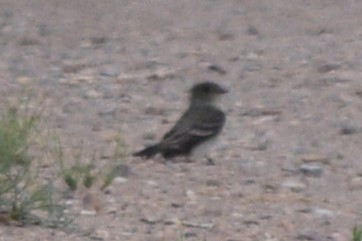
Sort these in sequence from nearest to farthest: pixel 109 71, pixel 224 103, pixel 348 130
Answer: pixel 348 130
pixel 224 103
pixel 109 71

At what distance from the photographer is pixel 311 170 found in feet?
36.6

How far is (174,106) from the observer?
13148 millimetres

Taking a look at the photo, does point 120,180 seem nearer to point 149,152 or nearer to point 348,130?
point 149,152

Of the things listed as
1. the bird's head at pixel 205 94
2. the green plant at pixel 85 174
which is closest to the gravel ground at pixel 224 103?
the green plant at pixel 85 174

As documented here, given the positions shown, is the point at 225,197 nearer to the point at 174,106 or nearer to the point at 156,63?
the point at 174,106

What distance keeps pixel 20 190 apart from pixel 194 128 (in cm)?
267

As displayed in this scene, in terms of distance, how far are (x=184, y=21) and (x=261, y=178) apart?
5.18 m

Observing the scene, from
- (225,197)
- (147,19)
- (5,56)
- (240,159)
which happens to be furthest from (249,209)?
(147,19)

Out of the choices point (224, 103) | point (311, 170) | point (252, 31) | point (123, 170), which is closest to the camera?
point (123, 170)

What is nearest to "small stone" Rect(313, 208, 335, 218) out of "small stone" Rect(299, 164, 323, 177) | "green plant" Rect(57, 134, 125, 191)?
"small stone" Rect(299, 164, 323, 177)

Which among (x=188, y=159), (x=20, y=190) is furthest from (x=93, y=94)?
(x=20, y=190)

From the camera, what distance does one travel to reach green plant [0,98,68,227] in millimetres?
9098

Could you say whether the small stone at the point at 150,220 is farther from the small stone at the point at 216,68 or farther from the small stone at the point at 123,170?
the small stone at the point at 216,68

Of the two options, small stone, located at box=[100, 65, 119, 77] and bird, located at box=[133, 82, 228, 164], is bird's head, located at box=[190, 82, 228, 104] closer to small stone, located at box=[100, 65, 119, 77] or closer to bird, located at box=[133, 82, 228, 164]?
bird, located at box=[133, 82, 228, 164]
